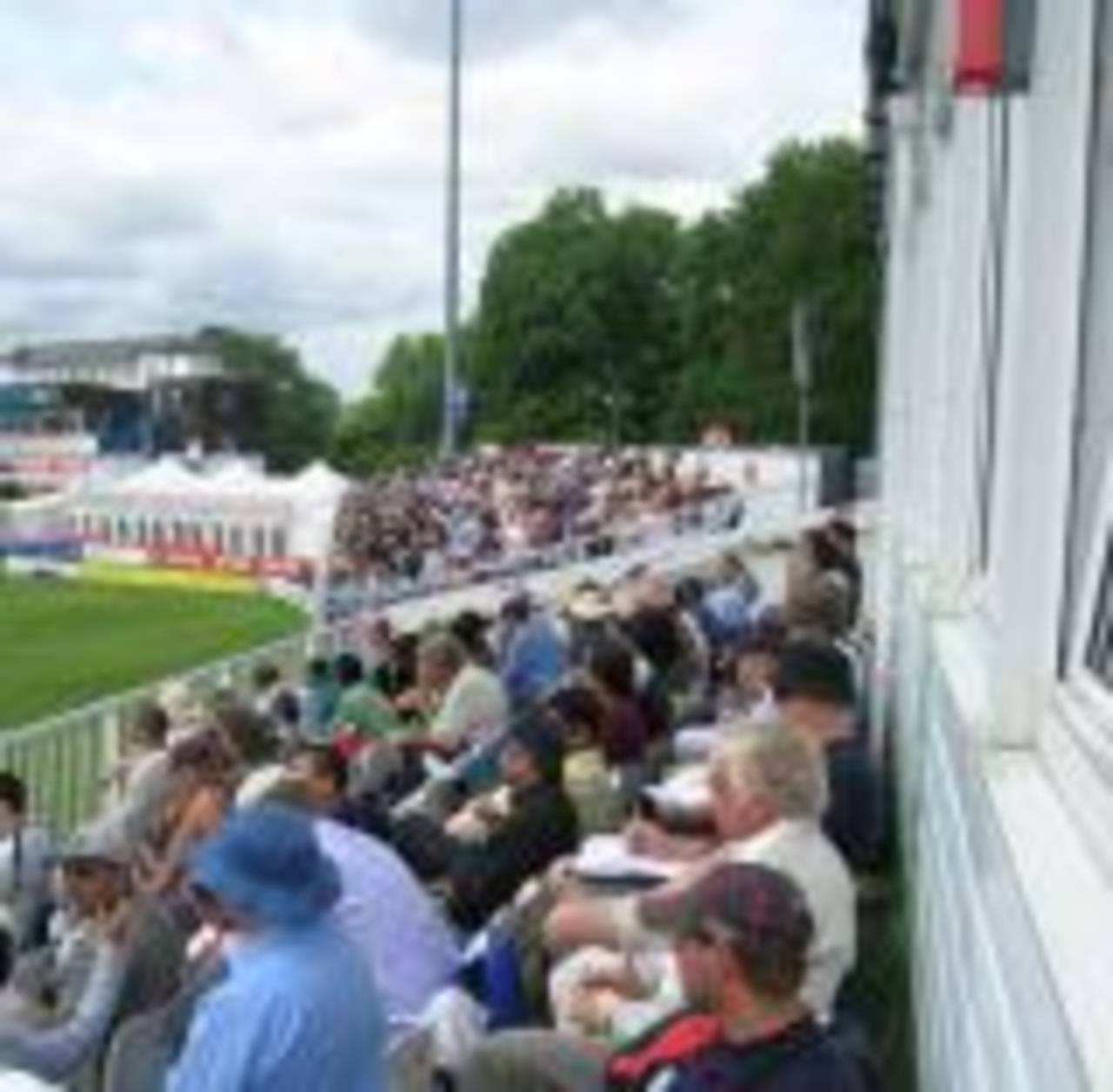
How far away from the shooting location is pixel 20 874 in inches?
382

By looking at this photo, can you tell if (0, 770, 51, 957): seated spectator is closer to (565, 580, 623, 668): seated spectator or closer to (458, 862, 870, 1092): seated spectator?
(565, 580, 623, 668): seated spectator

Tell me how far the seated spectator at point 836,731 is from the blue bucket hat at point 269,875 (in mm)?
1446

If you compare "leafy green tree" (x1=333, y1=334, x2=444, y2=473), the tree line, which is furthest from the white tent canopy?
"leafy green tree" (x1=333, y1=334, x2=444, y2=473)

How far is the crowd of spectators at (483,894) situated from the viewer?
16.6 ft

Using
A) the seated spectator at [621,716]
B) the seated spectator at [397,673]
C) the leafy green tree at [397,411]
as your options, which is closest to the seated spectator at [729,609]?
the seated spectator at [397,673]

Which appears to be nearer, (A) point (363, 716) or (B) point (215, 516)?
(A) point (363, 716)

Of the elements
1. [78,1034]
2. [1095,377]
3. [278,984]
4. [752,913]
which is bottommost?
[78,1034]

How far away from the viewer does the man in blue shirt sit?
205 inches

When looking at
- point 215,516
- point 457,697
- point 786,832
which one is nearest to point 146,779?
point 457,697

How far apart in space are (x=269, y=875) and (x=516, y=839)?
3131mm

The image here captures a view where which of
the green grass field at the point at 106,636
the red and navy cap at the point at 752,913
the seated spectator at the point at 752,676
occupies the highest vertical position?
the red and navy cap at the point at 752,913

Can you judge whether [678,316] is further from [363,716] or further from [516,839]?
[516,839]

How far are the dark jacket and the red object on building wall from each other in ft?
14.6

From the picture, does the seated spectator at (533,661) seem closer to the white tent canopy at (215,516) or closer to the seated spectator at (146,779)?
the seated spectator at (146,779)
